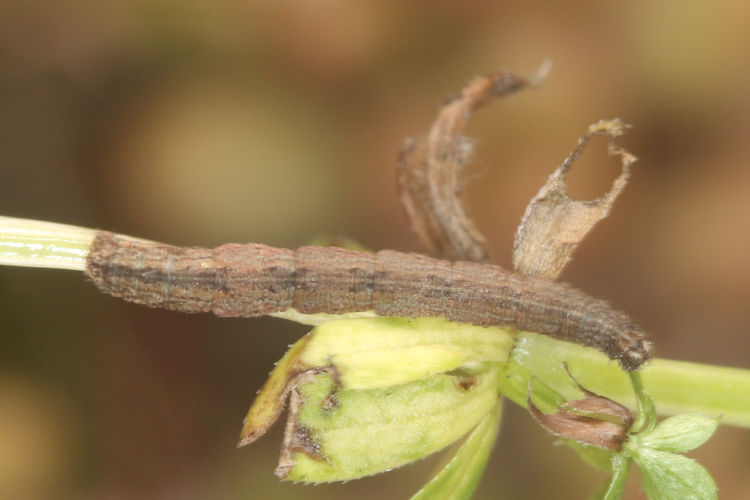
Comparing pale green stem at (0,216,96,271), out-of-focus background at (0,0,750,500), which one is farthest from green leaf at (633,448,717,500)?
out-of-focus background at (0,0,750,500)

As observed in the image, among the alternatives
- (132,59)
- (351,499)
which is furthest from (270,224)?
(351,499)

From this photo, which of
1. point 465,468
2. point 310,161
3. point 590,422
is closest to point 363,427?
point 465,468

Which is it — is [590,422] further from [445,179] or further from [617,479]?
[445,179]

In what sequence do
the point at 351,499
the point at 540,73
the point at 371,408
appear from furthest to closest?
the point at 351,499
the point at 540,73
the point at 371,408

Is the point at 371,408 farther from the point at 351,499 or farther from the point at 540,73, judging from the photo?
the point at 351,499

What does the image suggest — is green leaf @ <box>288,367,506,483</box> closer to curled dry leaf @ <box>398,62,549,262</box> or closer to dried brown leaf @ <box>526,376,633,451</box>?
dried brown leaf @ <box>526,376,633,451</box>

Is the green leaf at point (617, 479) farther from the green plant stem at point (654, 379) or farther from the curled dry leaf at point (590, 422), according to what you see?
the green plant stem at point (654, 379)
